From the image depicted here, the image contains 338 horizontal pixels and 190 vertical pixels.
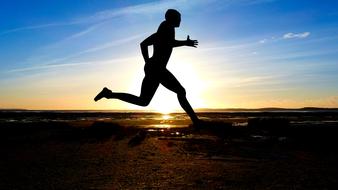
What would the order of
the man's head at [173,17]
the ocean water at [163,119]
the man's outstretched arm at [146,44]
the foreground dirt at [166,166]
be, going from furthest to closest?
the ocean water at [163,119] → the foreground dirt at [166,166] → the man's outstretched arm at [146,44] → the man's head at [173,17]

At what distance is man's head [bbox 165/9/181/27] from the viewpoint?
23.6 ft

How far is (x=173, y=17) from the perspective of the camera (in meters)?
7.19

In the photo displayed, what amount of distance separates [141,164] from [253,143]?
10601 millimetres

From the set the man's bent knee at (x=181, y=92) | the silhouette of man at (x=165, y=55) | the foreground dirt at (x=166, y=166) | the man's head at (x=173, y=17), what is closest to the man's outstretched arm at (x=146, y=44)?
the silhouette of man at (x=165, y=55)

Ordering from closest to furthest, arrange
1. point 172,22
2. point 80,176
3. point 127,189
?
1. point 172,22
2. point 127,189
3. point 80,176

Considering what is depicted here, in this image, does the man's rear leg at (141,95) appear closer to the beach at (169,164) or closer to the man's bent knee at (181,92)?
the man's bent knee at (181,92)

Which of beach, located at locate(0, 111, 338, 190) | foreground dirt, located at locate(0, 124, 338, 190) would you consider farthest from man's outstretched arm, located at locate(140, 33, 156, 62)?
foreground dirt, located at locate(0, 124, 338, 190)

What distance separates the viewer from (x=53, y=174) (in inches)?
633

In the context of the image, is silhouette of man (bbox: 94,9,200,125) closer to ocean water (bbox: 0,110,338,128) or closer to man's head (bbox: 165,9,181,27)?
man's head (bbox: 165,9,181,27)

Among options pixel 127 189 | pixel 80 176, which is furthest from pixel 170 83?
pixel 80 176

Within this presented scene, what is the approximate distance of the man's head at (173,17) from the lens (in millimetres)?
7191

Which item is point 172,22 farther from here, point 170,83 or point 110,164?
point 110,164

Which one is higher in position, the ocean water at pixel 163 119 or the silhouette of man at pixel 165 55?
the silhouette of man at pixel 165 55

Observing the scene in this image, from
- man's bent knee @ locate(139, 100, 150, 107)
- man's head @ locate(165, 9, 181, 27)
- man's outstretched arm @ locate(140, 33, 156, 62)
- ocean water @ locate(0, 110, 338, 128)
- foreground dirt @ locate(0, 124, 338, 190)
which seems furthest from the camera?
ocean water @ locate(0, 110, 338, 128)
